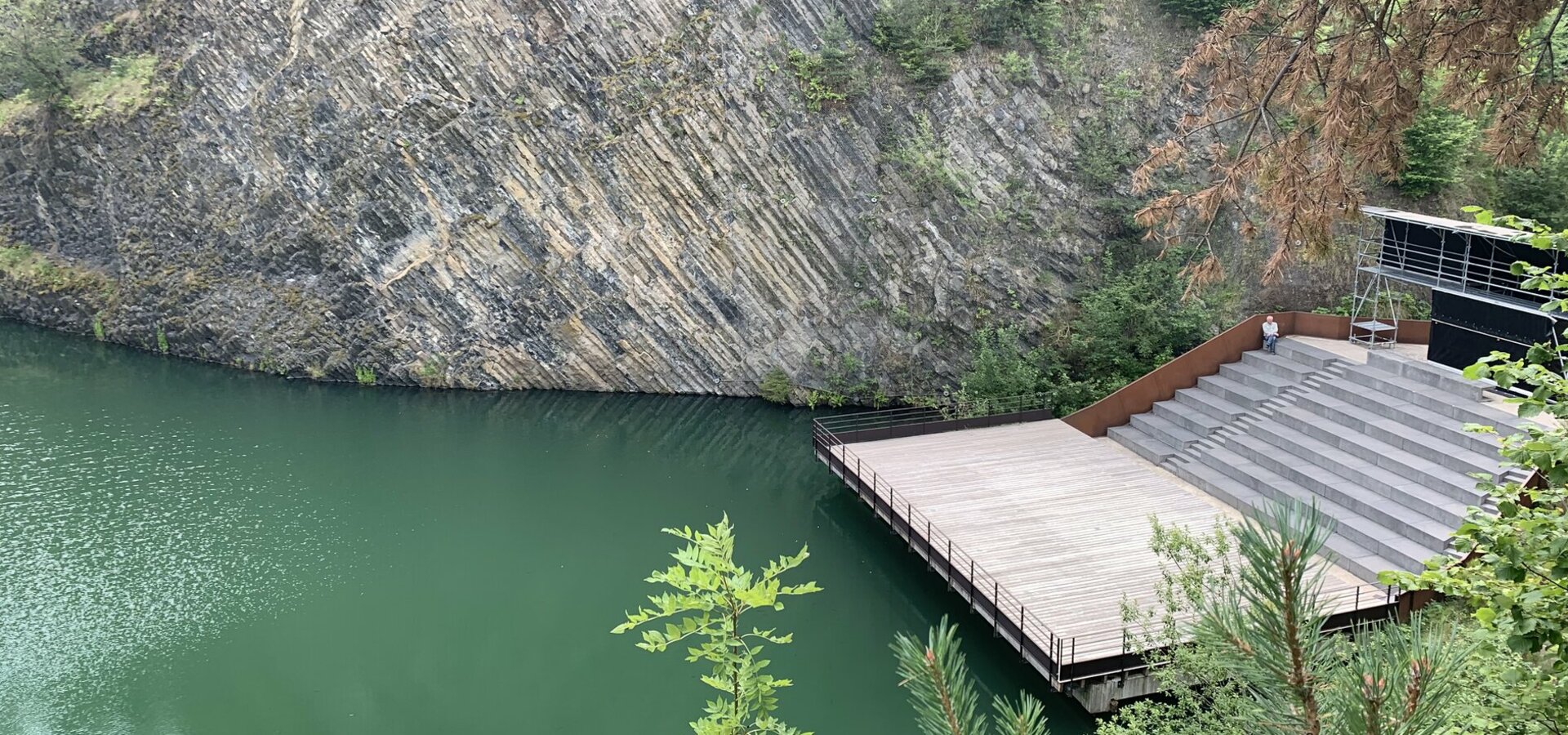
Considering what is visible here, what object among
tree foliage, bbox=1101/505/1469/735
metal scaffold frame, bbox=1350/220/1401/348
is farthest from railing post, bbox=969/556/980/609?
tree foliage, bbox=1101/505/1469/735

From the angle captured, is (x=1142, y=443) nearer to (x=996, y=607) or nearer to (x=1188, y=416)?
(x=1188, y=416)

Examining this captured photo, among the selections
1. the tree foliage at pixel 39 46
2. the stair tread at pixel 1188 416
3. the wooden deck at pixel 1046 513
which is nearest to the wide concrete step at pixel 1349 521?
the wooden deck at pixel 1046 513

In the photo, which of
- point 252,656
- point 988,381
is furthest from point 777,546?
point 252,656

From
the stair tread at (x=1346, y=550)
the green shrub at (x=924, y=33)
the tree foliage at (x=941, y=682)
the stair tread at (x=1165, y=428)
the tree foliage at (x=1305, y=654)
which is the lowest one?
the stair tread at (x=1346, y=550)

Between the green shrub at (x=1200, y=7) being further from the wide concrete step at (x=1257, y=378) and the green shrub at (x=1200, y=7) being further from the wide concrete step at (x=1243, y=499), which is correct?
the wide concrete step at (x=1243, y=499)

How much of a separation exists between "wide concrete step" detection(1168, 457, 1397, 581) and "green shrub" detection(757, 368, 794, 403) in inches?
286

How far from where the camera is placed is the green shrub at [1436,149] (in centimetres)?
1691

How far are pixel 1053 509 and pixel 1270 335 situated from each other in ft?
16.1

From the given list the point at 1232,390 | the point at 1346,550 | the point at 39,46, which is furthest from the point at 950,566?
the point at 39,46

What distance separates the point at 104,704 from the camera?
10.7 meters

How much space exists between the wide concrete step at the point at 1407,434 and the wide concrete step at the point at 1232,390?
507 mm

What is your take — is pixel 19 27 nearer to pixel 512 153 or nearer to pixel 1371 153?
pixel 512 153

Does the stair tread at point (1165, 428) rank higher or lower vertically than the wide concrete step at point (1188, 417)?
lower

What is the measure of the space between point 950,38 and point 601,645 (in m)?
11.4
